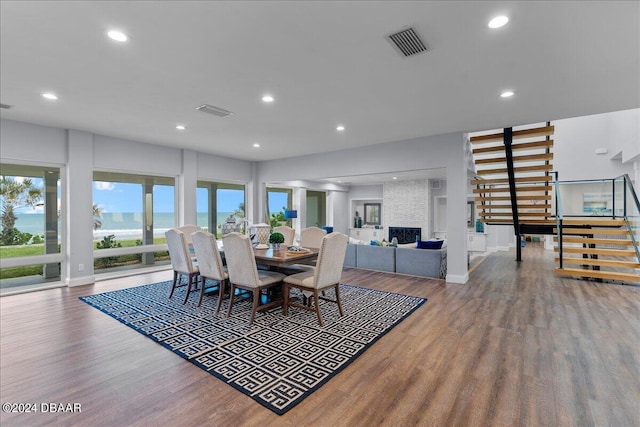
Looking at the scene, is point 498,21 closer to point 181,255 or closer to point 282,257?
point 282,257

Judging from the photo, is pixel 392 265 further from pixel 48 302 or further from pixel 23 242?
pixel 23 242

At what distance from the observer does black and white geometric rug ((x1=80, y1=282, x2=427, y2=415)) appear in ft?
7.63

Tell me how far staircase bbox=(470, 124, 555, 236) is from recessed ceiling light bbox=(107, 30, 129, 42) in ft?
19.0

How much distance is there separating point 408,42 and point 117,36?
232 cm

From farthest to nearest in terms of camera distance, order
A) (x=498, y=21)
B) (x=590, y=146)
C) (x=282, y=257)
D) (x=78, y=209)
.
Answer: (x=590, y=146)
(x=78, y=209)
(x=282, y=257)
(x=498, y=21)

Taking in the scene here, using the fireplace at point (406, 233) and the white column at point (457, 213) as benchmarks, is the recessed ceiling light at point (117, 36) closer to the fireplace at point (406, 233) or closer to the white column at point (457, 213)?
the white column at point (457, 213)

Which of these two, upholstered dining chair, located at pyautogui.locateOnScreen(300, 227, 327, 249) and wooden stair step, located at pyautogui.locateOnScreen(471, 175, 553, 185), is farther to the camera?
wooden stair step, located at pyautogui.locateOnScreen(471, 175, 553, 185)

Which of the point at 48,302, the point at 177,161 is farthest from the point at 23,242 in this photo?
the point at 177,161

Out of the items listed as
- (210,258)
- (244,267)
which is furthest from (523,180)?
(210,258)

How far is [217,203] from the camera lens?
25.8 feet

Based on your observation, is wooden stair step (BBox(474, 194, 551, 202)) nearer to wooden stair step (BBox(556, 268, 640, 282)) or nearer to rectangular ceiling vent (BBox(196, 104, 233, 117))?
wooden stair step (BBox(556, 268, 640, 282))

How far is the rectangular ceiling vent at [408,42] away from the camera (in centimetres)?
228

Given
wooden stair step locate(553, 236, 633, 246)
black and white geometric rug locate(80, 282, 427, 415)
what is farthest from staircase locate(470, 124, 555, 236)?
black and white geometric rug locate(80, 282, 427, 415)

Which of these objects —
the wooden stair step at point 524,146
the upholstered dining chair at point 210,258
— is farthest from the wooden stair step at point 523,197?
the upholstered dining chair at point 210,258
